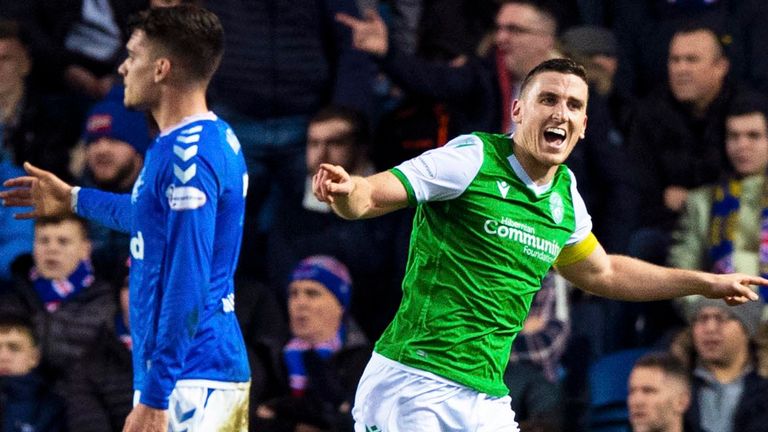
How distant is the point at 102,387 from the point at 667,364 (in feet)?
9.33

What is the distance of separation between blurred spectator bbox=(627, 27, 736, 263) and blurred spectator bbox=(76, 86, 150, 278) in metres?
2.74

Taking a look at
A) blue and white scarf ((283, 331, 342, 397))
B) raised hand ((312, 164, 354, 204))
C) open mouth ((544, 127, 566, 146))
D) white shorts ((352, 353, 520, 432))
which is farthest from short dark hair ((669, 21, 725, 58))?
raised hand ((312, 164, 354, 204))

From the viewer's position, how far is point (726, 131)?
27.5ft

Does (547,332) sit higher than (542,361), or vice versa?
(547,332)

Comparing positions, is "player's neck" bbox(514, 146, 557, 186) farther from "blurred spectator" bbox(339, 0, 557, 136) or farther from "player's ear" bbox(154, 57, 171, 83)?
"blurred spectator" bbox(339, 0, 557, 136)

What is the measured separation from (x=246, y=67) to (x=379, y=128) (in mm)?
810

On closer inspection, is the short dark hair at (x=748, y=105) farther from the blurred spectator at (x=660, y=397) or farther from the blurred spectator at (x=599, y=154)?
the blurred spectator at (x=660, y=397)

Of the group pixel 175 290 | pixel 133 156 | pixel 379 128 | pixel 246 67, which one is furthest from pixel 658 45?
pixel 175 290

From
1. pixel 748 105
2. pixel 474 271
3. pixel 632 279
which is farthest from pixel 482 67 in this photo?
pixel 474 271

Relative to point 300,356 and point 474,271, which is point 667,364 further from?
point 474,271

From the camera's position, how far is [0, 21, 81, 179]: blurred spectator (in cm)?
901

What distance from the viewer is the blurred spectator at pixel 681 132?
849cm

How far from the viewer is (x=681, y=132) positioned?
28.1ft

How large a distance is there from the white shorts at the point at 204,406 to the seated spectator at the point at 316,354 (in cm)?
300
